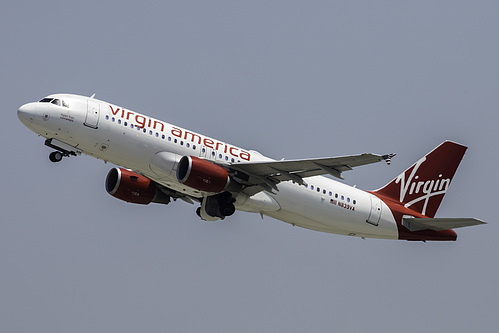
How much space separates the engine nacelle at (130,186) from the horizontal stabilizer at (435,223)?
46.1ft

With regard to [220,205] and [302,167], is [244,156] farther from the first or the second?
[302,167]

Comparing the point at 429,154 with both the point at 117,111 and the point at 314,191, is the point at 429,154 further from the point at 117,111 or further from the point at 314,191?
the point at 117,111

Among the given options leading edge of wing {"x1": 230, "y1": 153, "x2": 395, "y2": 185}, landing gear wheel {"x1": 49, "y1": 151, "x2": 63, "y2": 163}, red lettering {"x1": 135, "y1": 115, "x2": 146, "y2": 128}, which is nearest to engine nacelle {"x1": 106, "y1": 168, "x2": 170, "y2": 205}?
red lettering {"x1": 135, "y1": 115, "x2": 146, "y2": 128}

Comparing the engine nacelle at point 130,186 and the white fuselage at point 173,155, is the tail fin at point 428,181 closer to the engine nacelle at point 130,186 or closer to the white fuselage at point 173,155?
the white fuselage at point 173,155

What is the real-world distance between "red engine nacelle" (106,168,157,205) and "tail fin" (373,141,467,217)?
41.9ft

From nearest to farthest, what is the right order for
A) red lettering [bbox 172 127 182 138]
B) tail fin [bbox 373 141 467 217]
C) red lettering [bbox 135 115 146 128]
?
red lettering [bbox 135 115 146 128] → red lettering [bbox 172 127 182 138] → tail fin [bbox 373 141 467 217]

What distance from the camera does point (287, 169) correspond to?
4022 centimetres

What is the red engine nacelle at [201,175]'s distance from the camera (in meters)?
39.2

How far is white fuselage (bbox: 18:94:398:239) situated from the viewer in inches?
1511

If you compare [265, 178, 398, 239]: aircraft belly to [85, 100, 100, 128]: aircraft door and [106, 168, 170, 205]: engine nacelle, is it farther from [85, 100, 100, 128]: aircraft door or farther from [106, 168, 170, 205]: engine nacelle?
[85, 100, 100, 128]: aircraft door

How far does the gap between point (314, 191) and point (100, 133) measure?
11.6 metres

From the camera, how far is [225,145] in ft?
137

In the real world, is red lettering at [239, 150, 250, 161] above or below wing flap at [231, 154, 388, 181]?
above

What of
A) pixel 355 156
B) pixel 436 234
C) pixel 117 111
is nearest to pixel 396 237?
pixel 436 234
